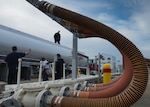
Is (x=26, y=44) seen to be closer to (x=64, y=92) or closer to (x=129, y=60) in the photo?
(x=64, y=92)

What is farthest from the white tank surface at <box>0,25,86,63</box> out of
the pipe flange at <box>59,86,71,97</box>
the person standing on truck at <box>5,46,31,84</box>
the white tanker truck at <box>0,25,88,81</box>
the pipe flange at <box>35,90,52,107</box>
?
the pipe flange at <box>35,90,52,107</box>

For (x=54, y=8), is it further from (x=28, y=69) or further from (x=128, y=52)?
(x=28, y=69)

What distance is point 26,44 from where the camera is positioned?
1112 centimetres

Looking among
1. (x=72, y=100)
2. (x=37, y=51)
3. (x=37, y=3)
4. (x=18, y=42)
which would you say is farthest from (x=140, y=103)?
(x=37, y=51)

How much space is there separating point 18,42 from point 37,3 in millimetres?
7600

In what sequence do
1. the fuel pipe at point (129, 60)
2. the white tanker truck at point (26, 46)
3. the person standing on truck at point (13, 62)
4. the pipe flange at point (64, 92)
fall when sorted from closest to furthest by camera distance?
the fuel pipe at point (129, 60)
the pipe flange at point (64, 92)
the person standing on truck at point (13, 62)
the white tanker truck at point (26, 46)

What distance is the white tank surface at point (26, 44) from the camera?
9570mm

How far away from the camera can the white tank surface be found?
9.57 m

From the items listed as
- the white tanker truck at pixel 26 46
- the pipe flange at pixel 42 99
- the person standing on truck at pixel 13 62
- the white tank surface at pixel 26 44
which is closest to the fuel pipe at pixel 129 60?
the pipe flange at pixel 42 99

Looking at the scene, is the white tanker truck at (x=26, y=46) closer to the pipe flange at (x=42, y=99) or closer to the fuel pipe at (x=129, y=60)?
the pipe flange at (x=42, y=99)

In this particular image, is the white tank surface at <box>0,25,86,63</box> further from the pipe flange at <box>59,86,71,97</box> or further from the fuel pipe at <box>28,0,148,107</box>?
the fuel pipe at <box>28,0,148,107</box>

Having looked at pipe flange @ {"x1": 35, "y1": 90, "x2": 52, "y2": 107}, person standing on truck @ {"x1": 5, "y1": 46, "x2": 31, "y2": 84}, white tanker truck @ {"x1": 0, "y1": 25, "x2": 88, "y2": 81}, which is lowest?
pipe flange @ {"x1": 35, "y1": 90, "x2": 52, "y2": 107}

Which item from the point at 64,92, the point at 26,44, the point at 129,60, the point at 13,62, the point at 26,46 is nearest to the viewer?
the point at 129,60

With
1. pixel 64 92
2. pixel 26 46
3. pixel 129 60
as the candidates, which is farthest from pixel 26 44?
pixel 129 60
